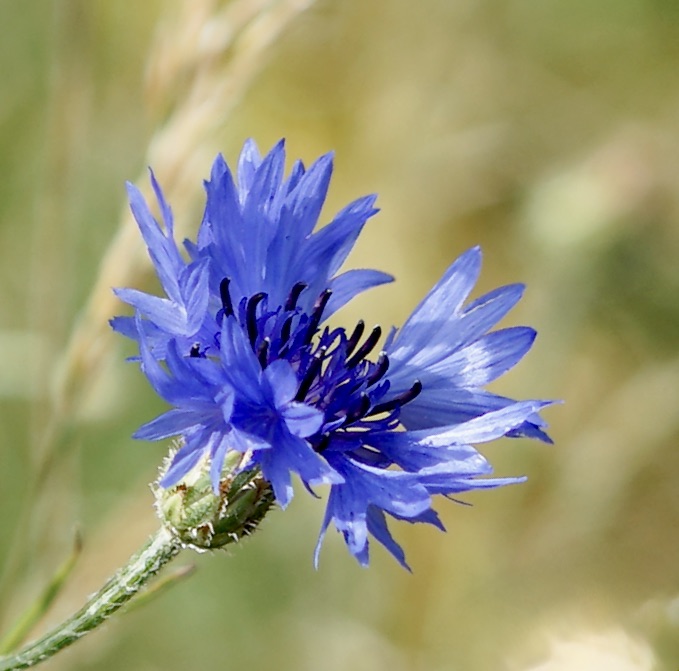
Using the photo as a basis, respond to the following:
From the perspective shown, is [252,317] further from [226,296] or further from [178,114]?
[178,114]

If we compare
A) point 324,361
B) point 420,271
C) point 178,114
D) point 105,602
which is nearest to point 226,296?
point 324,361

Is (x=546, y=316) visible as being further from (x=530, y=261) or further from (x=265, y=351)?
(x=265, y=351)

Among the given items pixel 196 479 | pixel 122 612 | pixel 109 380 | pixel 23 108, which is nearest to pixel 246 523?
pixel 196 479

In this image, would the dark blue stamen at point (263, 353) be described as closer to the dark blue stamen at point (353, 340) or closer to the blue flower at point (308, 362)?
the blue flower at point (308, 362)

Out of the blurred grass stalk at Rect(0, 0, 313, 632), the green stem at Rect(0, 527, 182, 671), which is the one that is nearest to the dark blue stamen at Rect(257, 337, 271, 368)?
the green stem at Rect(0, 527, 182, 671)

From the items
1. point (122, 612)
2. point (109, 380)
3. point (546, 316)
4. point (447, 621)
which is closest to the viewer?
point (122, 612)

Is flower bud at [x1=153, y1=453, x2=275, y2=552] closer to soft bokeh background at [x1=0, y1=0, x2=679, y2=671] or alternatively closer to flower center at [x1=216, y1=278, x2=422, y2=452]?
flower center at [x1=216, y1=278, x2=422, y2=452]

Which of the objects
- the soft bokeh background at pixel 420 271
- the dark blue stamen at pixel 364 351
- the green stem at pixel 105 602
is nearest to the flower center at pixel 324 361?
the dark blue stamen at pixel 364 351
